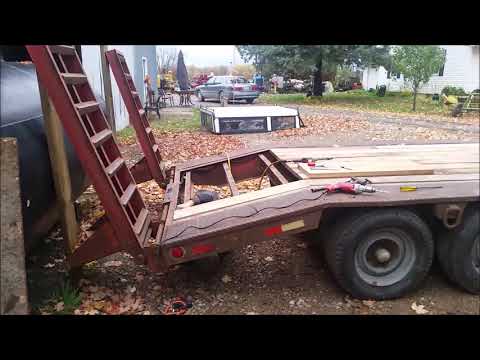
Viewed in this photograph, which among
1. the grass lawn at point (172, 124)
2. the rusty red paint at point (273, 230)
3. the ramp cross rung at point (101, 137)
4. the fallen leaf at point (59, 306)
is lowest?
the fallen leaf at point (59, 306)

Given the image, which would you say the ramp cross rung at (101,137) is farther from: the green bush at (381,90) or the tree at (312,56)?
the green bush at (381,90)

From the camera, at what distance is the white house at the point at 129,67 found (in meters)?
3.24

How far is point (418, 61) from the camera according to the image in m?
2.32

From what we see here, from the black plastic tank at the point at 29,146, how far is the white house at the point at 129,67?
54cm

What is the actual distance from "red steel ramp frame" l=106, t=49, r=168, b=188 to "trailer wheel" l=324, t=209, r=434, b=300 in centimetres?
206

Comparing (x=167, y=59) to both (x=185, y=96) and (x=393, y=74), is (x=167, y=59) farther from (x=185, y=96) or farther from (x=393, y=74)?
(x=393, y=74)

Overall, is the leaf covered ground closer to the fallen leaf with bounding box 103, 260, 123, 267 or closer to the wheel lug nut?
the wheel lug nut

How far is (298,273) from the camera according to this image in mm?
3250

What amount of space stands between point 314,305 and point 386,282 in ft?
1.61

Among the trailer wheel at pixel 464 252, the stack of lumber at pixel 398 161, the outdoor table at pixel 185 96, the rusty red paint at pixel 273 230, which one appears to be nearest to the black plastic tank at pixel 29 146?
the outdoor table at pixel 185 96

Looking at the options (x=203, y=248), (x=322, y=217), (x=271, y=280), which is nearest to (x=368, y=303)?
(x=322, y=217)

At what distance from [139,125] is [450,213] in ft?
9.15

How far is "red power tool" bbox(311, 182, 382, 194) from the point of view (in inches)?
101
